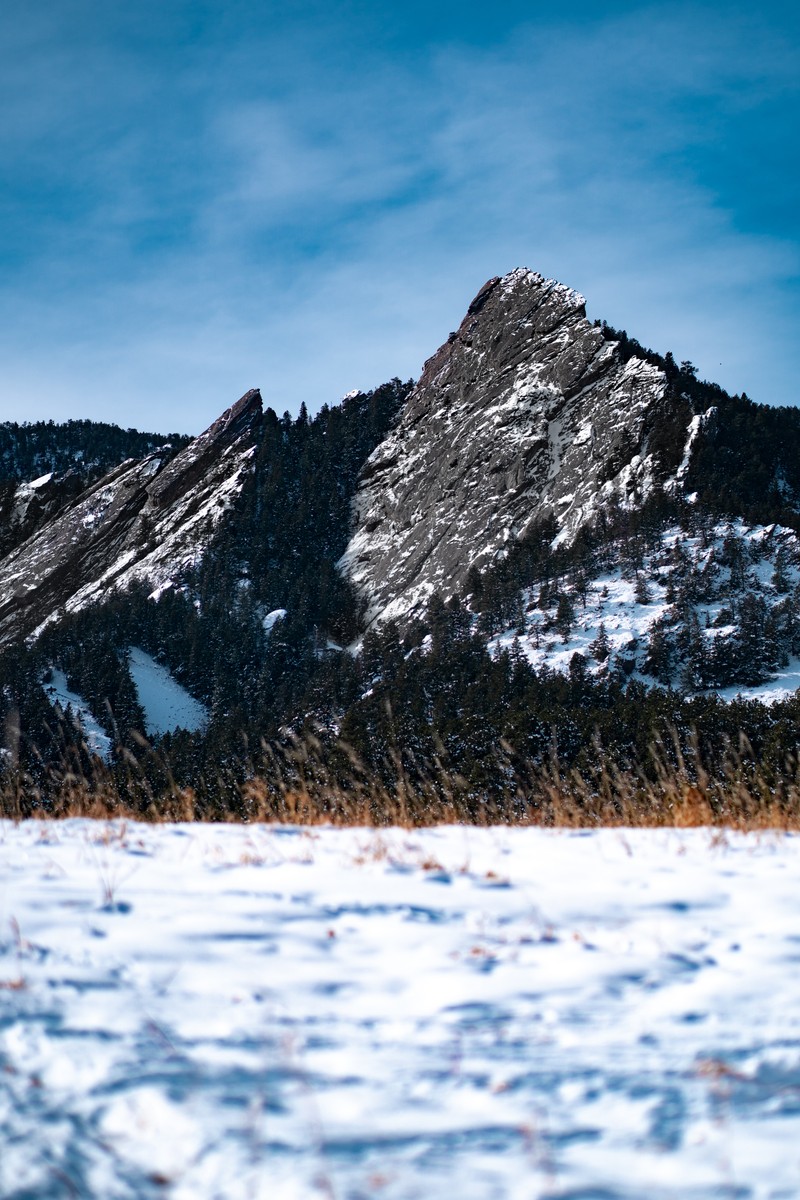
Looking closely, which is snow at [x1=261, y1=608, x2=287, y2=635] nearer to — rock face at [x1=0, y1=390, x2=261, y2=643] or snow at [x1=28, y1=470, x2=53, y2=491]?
rock face at [x1=0, y1=390, x2=261, y2=643]

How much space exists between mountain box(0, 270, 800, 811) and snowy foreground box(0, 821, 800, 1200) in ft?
116

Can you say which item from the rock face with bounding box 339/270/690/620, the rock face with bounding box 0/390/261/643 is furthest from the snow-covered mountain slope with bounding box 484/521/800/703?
the rock face with bounding box 0/390/261/643

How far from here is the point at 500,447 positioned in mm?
128750

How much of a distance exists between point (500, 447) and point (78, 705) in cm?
6779

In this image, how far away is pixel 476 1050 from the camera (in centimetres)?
374

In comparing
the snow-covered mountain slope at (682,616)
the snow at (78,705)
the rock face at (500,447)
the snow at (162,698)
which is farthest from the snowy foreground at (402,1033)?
the snow at (162,698)

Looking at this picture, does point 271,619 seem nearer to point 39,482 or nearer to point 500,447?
point 500,447

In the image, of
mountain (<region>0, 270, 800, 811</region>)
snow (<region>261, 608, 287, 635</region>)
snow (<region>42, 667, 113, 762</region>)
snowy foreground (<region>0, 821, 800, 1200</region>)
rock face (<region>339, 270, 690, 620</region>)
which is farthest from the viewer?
snow (<region>261, 608, 287, 635</region>)

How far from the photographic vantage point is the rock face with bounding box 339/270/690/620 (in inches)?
4537

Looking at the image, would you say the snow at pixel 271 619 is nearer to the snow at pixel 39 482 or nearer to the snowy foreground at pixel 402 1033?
the snow at pixel 39 482

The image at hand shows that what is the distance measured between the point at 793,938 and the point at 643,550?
298 ft

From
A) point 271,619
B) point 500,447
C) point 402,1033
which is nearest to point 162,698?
point 271,619

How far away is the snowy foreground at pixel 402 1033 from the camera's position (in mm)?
3168

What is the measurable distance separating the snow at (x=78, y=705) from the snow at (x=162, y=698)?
872 centimetres
